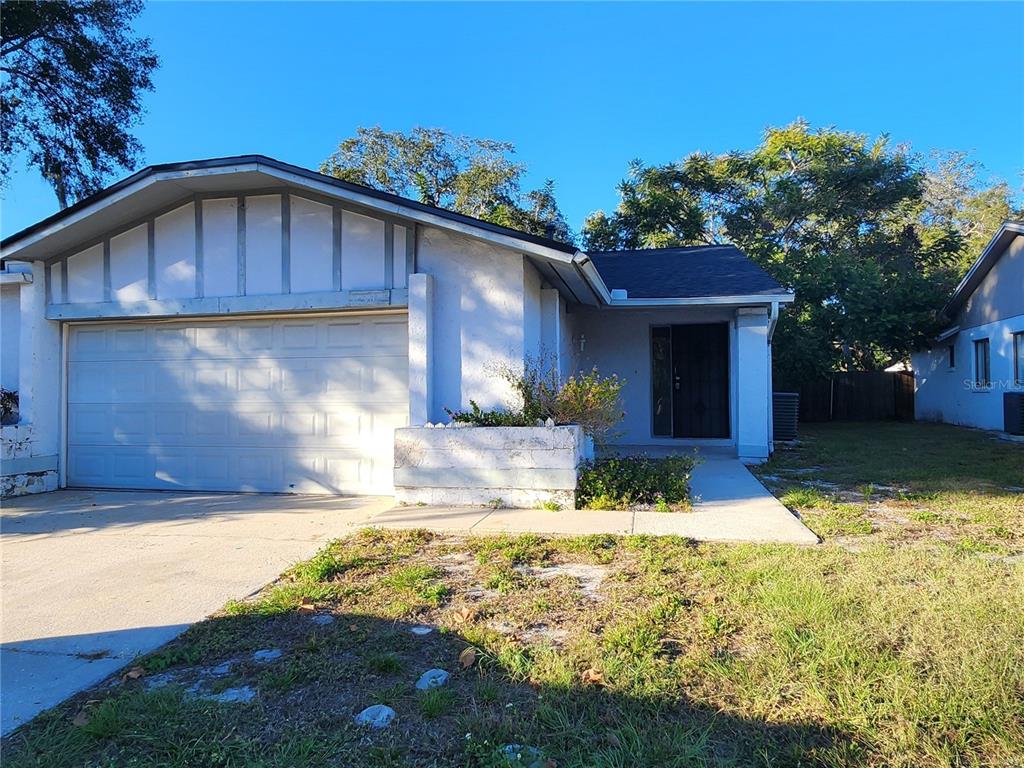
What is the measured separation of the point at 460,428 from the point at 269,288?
9.80 ft

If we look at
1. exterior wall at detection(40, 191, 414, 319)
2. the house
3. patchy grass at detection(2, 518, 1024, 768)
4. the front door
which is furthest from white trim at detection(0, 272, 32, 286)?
the front door

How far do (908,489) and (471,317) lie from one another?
18.2 ft

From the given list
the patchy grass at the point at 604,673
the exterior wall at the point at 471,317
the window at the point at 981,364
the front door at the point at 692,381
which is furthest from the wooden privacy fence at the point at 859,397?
the patchy grass at the point at 604,673

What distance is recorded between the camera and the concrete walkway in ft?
16.3

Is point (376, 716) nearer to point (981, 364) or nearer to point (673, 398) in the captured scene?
point (673, 398)

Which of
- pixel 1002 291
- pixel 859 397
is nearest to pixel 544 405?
pixel 1002 291

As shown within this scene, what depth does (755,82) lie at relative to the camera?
688 inches

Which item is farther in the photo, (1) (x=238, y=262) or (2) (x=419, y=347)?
(1) (x=238, y=262)

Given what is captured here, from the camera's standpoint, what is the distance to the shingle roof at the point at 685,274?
9727 millimetres

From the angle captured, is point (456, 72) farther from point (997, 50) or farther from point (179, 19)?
point (997, 50)

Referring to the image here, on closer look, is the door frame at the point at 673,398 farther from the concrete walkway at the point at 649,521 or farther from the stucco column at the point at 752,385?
the concrete walkway at the point at 649,521

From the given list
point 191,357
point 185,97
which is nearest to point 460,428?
point 191,357

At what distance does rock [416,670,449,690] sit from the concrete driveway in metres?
1.52

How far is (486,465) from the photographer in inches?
244
